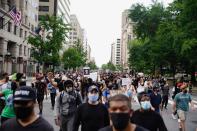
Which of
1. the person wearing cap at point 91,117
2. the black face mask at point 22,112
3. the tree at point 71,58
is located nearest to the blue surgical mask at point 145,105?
the person wearing cap at point 91,117

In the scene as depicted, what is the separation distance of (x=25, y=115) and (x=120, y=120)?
0.95 metres

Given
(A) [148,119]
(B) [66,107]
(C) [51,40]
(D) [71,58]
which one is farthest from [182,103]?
(D) [71,58]

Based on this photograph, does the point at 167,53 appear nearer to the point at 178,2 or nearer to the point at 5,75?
the point at 178,2

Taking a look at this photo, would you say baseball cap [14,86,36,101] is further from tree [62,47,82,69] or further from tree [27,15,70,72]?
tree [62,47,82,69]

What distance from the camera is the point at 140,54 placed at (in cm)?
7725

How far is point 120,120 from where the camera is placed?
12.6ft

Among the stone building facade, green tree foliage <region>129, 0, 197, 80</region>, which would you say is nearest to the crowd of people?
green tree foliage <region>129, 0, 197, 80</region>

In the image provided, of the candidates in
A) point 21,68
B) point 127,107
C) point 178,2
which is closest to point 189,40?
point 178,2

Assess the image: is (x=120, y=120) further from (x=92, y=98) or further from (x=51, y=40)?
(x=51, y=40)

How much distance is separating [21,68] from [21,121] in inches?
2357

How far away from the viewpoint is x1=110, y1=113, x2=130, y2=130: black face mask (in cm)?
383

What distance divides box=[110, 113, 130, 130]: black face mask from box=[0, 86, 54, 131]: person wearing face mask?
2.66 feet

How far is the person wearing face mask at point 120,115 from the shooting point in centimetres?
384

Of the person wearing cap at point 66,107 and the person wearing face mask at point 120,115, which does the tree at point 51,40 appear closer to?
the person wearing cap at point 66,107
